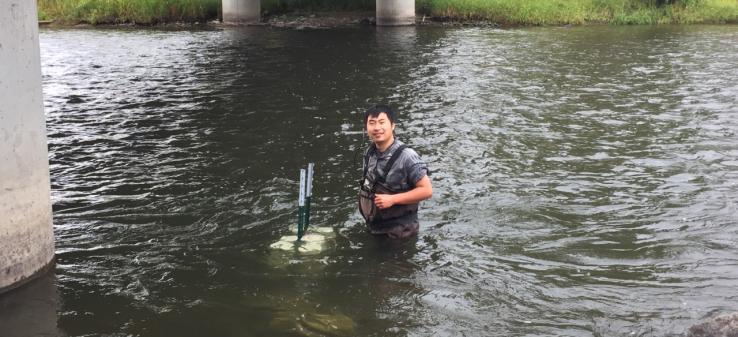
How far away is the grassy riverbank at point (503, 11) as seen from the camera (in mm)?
42344

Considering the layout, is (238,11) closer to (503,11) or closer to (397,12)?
(397,12)

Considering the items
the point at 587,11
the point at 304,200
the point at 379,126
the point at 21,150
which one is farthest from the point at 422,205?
the point at 587,11

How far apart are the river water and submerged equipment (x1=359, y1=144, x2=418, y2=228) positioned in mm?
440

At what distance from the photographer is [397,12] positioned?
44.0m

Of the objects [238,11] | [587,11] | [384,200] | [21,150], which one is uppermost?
[238,11]

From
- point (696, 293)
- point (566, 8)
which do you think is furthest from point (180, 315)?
point (566, 8)

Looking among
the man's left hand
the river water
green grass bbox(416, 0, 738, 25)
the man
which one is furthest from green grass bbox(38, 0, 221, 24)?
the man's left hand

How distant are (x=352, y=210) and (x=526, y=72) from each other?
15181mm

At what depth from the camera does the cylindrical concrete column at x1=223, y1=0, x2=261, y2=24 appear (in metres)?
45.8

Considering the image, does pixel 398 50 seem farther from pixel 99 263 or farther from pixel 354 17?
pixel 99 263

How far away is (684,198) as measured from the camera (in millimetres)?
10781

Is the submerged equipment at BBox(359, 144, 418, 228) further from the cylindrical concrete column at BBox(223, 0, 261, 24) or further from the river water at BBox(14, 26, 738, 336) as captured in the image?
the cylindrical concrete column at BBox(223, 0, 261, 24)

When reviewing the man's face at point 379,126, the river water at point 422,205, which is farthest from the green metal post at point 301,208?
the man's face at point 379,126

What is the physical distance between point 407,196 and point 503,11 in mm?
37577
